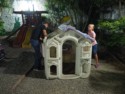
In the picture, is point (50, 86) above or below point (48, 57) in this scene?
below

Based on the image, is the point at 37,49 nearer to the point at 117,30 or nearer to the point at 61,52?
the point at 61,52

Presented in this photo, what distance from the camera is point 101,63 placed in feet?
34.3

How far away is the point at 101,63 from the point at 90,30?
198 cm

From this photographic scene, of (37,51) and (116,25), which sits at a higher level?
(116,25)

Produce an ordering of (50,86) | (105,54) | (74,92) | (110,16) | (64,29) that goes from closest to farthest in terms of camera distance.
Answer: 1. (74,92)
2. (50,86)
3. (64,29)
4. (105,54)
5. (110,16)

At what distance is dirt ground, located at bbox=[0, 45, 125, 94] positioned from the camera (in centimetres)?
706

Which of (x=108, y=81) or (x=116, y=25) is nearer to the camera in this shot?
(x=108, y=81)

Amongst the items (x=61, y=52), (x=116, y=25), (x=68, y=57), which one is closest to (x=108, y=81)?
(x=61, y=52)

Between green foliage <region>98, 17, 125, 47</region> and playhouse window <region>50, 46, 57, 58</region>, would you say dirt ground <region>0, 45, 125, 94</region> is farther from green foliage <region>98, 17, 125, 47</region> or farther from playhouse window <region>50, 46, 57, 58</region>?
green foliage <region>98, 17, 125, 47</region>

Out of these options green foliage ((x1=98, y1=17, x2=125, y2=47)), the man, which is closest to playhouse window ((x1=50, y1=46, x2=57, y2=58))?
the man

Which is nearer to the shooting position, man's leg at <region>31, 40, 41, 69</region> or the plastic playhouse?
the plastic playhouse

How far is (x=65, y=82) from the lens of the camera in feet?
25.7

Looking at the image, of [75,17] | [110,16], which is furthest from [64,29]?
[75,17]

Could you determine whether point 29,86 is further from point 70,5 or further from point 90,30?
point 70,5
